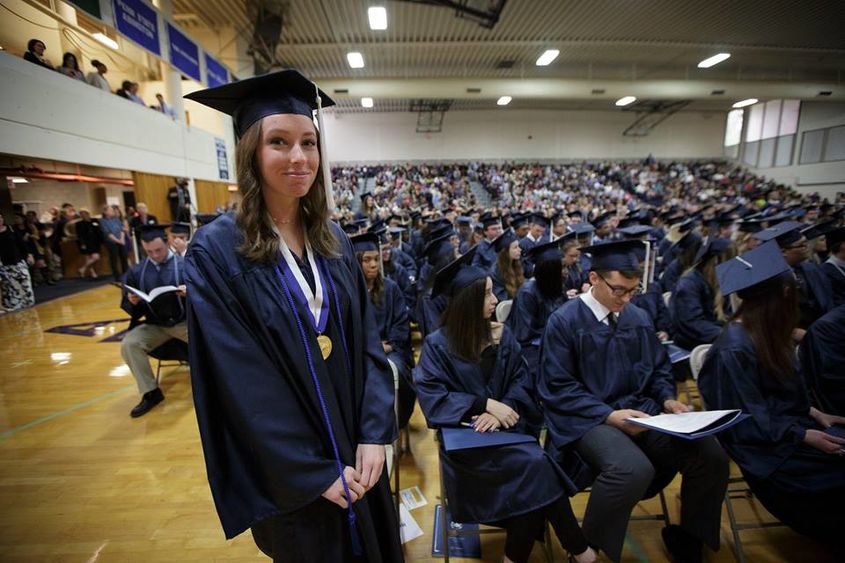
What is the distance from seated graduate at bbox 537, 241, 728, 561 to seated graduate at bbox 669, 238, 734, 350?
170 centimetres

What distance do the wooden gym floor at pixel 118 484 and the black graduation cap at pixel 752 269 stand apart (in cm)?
154

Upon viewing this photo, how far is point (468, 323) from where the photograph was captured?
2.19 metres

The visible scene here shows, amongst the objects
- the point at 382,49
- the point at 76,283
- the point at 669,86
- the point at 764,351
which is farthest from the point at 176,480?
the point at 669,86

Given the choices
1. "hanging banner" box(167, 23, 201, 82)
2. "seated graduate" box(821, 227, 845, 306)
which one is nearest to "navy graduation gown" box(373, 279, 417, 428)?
"seated graduate" box(821, 227, 845, 306)

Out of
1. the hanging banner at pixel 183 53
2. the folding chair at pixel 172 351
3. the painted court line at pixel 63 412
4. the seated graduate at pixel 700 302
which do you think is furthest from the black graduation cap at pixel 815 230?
the hanging banner at pixel 183 53

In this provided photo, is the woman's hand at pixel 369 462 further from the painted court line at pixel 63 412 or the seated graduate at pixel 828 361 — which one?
the painted court line at pixel 63 412

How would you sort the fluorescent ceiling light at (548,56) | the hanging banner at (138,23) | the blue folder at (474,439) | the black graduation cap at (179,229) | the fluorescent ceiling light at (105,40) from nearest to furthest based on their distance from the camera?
1. the blue folder at (474,439)
2. the black graduation cap at (179,229)
3. the hanging banner at (138,23)
4. the fluorescent ceiling light at (105,40)
5. the fluorescent ceiling light at (548,56)

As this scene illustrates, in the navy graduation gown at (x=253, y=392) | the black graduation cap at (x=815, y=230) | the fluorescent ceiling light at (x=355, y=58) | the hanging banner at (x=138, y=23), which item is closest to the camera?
the navy graduation gown at (x=253, y=392)

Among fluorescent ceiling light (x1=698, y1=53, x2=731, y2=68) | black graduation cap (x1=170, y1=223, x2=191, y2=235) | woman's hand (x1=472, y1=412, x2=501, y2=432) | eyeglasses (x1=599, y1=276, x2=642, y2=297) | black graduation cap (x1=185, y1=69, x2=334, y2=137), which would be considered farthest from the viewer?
fluorescent ceiling light (x1=698, y1=53, x2=731, y2=68)

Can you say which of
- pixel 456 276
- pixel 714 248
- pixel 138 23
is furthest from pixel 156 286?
pixel 138 23

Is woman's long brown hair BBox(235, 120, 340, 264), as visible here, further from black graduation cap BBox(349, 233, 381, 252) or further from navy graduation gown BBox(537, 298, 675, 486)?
black graduation cap BBox(349, 233, 381, 252)

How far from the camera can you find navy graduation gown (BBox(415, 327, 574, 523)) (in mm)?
1854

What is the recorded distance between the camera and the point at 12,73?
6.21 metres

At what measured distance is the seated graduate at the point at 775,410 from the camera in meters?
1.85
